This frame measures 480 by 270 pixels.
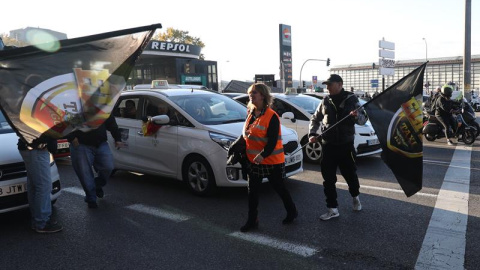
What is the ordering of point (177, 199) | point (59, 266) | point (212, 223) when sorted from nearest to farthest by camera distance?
point (59, 266) < point (212, 223) < point (177, 199)

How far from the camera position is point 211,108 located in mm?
6609

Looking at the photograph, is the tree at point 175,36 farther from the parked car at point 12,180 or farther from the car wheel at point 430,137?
the parked car at point 12,180

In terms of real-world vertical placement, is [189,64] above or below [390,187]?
above

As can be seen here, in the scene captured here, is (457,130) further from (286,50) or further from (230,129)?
(286,50)

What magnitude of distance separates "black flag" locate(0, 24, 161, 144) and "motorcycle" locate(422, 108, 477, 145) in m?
9.28

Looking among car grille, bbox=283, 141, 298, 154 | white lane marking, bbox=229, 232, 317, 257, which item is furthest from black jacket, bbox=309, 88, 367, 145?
white lane marking, bbox=229, 232, 317, 257

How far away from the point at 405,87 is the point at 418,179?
102cm

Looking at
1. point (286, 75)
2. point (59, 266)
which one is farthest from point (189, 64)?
point (59, 266)

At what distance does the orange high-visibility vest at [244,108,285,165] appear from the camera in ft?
14.4

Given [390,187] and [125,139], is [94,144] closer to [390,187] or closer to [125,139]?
[125,139]

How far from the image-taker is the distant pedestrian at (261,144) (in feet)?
14.4

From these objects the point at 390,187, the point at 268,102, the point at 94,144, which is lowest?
the point at 390,187

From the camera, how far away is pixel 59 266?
3.79 metres

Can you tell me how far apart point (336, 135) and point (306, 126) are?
392 cm
